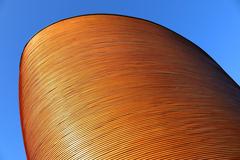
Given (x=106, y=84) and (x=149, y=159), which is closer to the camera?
(x=149, y=159)

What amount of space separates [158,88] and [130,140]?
72cm

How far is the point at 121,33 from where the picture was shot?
16.1 feet

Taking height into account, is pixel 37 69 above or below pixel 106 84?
above

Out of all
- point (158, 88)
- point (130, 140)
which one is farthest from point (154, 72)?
point (130, 140)

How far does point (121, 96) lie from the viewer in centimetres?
410

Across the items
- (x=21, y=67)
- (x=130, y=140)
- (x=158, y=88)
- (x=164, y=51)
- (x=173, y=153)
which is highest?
(x=21, y=67)

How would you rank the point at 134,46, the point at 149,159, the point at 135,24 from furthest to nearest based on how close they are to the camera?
the point at 135,24 < the point at 134,46 < the point at 149,159

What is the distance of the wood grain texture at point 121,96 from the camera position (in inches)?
151

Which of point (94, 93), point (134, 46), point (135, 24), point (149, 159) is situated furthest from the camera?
point (135, 24)

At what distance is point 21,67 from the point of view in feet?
17.9

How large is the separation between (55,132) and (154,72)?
1251mm

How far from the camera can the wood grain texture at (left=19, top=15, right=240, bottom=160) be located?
12.6 ft

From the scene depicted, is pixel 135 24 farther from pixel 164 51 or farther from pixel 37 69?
pixel 37 69

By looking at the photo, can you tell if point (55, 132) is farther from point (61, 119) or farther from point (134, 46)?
point (134, 46)
